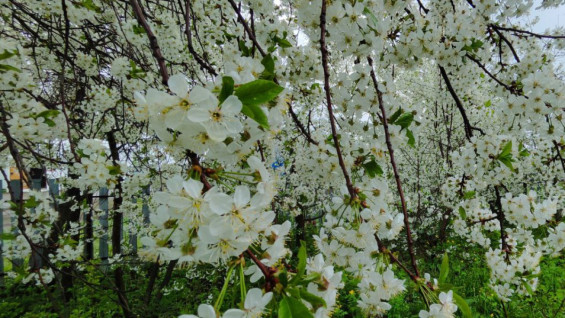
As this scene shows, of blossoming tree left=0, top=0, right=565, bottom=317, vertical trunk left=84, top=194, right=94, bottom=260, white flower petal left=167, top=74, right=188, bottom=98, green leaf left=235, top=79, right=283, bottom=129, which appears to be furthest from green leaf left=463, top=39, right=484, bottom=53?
vertical trunk left=84, top=194, right=94, bottom=260

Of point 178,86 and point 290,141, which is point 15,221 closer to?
point 290,141

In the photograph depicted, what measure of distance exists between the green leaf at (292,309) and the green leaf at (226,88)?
39 cm

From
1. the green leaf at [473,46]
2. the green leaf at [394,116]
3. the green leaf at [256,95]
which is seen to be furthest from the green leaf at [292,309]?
the green leaf at [473,46]

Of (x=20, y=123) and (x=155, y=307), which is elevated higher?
(x=20, y=123)

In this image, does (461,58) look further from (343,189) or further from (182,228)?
(182,228)

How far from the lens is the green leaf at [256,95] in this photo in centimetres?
66

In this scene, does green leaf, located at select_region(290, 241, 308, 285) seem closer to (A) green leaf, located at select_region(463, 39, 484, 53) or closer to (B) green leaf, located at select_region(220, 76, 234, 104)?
(B) green leaf, located at select_region(220, 76, 234, 104)

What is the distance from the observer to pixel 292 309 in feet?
1.97

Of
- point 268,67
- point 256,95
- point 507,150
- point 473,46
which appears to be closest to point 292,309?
point 256,95

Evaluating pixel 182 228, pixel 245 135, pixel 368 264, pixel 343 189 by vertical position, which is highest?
pixel 343 189

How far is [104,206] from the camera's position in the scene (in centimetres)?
513

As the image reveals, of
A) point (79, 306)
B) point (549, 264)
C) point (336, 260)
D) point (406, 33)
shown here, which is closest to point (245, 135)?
point (336, 260)

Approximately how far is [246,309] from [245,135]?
38 centimetres

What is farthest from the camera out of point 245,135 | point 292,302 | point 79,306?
point 79,306
